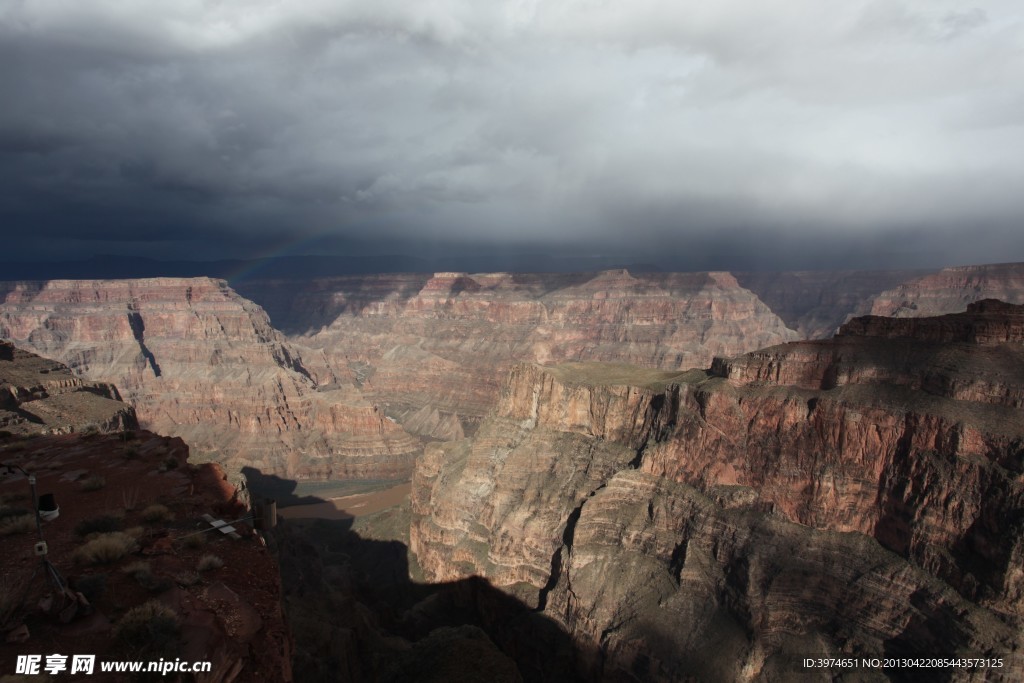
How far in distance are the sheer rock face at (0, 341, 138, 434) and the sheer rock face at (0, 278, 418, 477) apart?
21.6m

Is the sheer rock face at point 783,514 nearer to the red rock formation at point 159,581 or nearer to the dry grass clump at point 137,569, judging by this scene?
the red rock formation at point 159,581

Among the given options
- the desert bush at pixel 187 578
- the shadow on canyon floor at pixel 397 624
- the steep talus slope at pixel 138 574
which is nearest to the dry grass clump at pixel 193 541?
the steep talus slope at pixel 138 574

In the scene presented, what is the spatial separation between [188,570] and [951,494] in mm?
46396

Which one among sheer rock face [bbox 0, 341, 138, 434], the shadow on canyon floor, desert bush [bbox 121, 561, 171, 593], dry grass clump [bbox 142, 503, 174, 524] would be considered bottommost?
the shadow on canyon floor

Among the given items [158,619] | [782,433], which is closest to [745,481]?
[782,433]

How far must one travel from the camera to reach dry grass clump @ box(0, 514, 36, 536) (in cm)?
1359

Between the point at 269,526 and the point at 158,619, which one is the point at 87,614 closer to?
the point at 158,619

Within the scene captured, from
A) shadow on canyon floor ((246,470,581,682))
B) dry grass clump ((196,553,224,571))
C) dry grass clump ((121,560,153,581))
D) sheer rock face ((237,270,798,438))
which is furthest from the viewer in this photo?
sheer rock face ((237,270,798,438))

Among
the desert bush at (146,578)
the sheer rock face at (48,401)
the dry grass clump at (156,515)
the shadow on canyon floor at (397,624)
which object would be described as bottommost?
the shadow on canyon floor at (397,624)

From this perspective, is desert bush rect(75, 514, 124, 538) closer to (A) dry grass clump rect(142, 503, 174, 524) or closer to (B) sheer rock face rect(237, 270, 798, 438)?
(A) dry grass clump rect(142, 503, 174, 524)

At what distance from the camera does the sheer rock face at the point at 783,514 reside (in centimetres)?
3822

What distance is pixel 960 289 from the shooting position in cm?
18925

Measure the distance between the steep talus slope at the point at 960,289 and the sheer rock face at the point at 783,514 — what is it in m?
162

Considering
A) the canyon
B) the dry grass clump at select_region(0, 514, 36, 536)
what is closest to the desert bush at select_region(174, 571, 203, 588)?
the dry grass clump at select_region(0, 514, 36, 536)
